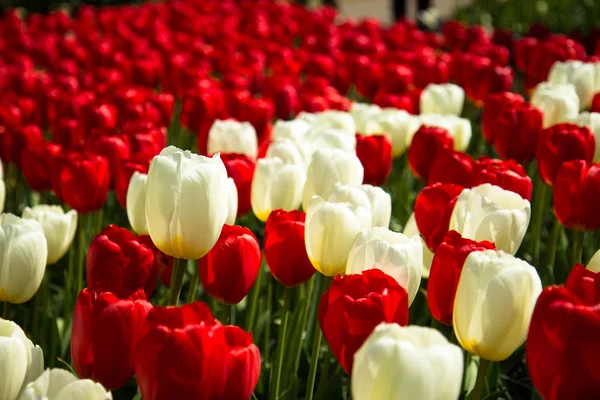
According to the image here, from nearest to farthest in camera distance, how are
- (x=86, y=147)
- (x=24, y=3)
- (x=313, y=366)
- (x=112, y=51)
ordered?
1. (x=313, y=366)
2. (x=86, y=147)
3. (x=112, y=51)
4. (x=24, y=3)

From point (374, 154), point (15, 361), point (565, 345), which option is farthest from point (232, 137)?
point (565, 345)

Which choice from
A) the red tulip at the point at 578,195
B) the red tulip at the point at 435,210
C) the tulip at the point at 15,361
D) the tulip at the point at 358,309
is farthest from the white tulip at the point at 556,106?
the tulip at the point at 15,361

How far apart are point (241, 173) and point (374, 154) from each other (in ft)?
1.61

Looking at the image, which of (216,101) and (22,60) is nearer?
(216,101)

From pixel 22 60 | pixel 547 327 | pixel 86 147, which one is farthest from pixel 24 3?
pixel 547 327

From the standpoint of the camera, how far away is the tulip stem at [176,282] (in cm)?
155

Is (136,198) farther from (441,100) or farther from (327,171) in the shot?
(441,100)

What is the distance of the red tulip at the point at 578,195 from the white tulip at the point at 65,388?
1.19 m

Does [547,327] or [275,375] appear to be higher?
[547,327]

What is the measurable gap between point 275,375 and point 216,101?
1.86 meters

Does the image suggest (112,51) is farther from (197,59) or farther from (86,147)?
(86,147)

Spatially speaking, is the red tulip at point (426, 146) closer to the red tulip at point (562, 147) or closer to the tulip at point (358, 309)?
the red tulip at point (562, 147)

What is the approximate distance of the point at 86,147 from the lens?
2.59 metres

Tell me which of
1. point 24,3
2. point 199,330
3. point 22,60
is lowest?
point 24,3
